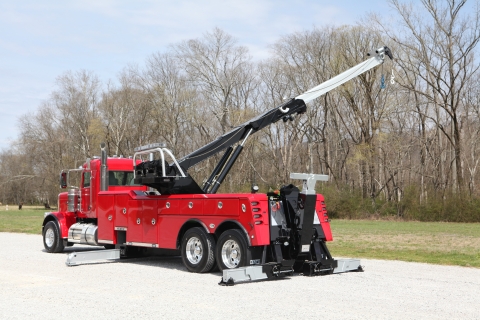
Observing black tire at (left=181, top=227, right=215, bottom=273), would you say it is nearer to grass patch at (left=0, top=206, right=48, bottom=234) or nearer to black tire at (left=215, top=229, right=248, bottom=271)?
black tire at (left=215, top=229, right=248, bottom=271)

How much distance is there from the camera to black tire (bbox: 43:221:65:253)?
17516mm

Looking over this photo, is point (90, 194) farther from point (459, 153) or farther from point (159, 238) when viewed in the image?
point (459, 153)

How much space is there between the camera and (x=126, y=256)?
15469 mm

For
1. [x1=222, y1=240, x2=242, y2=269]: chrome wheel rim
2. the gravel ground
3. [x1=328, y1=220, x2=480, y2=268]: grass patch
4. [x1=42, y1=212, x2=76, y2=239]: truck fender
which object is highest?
[x1=42, y1=212, x2=76, y2=239]: truck fender

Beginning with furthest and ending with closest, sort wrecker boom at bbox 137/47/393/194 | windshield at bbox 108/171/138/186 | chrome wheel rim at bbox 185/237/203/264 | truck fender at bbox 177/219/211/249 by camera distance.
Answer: windshield at bbox 108/171/138/186
wrecker boom at bbox 137/47/393/194
chrome wheel rim at bbox 185/237/203/264
truck fender at bbox 177/219/211/249


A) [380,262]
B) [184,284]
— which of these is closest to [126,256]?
[184,284]

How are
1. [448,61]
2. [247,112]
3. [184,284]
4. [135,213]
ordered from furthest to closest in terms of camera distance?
[247,112] < [448,61] < [135,213] < [184,284]

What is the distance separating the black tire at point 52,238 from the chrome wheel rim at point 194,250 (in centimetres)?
609

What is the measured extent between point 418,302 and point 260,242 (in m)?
3.39

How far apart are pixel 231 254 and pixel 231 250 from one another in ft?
0.27

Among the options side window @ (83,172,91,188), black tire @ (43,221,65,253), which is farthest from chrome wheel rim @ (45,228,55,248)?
side window @ (83,172,91,188)

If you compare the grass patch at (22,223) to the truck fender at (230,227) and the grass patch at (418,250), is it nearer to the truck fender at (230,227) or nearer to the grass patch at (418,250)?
the grass patch at (418,250)

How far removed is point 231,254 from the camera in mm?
12125

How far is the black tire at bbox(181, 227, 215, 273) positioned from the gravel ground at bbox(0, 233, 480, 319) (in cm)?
24
